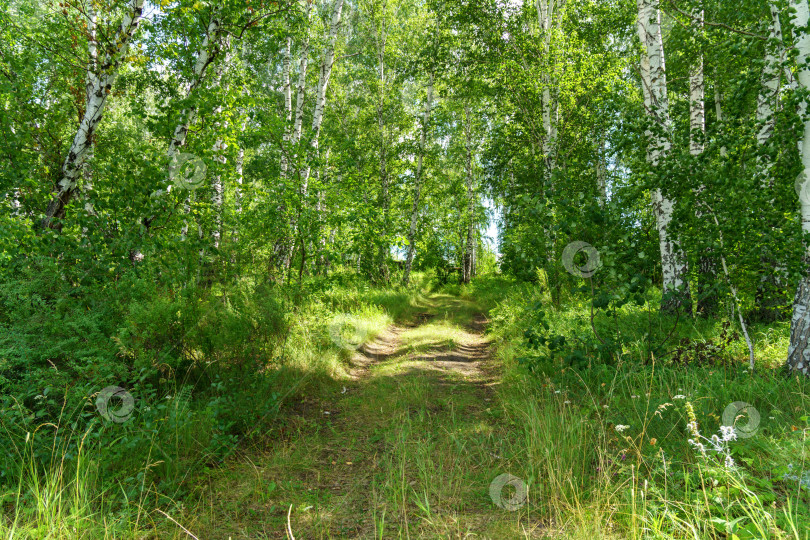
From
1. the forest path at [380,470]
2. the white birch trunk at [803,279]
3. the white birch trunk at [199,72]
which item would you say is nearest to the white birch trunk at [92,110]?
the white birch trunk at [199,72]

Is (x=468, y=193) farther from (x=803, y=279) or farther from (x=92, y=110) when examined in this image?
(x=92, y=110)

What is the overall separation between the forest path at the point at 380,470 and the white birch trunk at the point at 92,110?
12.0 feet

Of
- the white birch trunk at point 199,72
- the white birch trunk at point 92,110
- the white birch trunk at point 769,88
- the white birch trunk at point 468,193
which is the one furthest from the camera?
the white birch trunk at point 468,193

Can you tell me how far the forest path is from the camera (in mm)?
2537

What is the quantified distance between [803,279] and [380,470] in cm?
435

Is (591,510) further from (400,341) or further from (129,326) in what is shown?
(400,341)

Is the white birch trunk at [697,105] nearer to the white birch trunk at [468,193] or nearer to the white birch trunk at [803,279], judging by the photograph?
the white birch trunk at [803,279]

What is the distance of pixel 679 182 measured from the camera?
4.42 meters

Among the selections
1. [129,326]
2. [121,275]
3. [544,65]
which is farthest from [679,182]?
[544,65]

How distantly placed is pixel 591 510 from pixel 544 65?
33.2 feet

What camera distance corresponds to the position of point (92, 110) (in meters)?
4.75

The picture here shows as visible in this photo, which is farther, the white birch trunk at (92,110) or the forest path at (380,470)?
the white birch trunk at (92,110)

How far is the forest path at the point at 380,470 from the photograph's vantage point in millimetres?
2537

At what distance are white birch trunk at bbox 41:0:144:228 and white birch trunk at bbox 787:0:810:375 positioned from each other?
6941 millimetres
